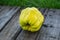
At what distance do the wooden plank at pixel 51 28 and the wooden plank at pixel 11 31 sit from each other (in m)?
0.20

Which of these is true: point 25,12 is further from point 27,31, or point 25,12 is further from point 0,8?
point 0,8

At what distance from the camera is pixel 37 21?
62.3 inches

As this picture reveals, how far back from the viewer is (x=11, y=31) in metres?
1.68

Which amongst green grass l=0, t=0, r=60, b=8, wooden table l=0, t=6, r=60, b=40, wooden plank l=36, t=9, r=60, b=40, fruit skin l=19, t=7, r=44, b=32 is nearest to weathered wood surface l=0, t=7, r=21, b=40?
wooden table l=0, t=6, r=60, b=40

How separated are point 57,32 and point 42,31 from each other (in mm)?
128

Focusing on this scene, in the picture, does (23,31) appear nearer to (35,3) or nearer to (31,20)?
(31,20)

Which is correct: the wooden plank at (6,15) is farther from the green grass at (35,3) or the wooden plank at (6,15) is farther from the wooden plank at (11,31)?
the green grass at (35,3)

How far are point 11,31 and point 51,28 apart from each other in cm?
35

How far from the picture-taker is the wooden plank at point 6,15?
184cm

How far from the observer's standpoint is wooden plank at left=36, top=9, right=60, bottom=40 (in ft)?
5.20

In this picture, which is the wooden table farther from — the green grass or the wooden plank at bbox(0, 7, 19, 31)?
the green grass

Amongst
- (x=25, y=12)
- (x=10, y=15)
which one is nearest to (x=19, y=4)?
(x=10, y=15)

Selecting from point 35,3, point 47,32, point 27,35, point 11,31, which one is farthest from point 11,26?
point 35,3

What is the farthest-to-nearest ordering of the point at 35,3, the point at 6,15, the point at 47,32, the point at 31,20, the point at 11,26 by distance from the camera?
the point at 35,3 < the point at 6,15 < the point at 11,26 < the point at 47,32 < the point at 31,20
